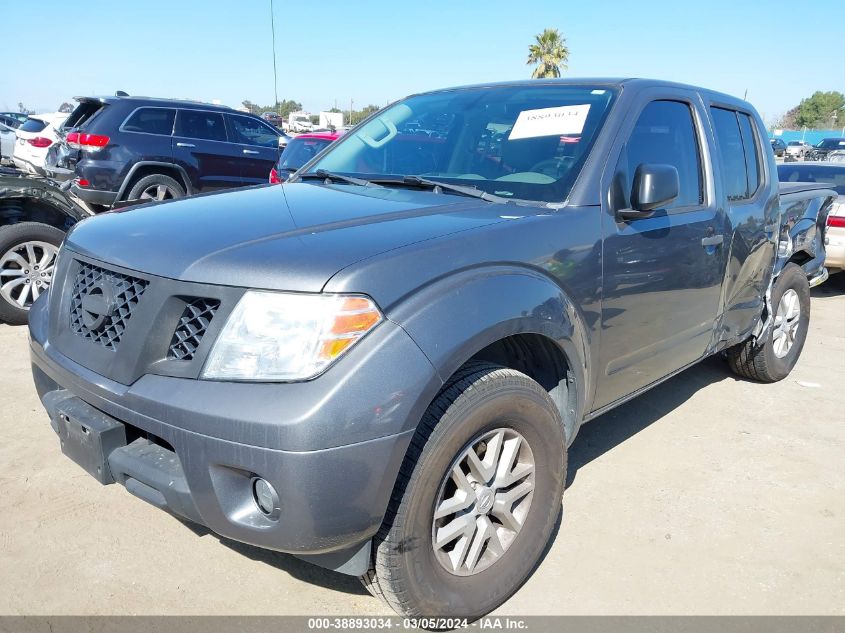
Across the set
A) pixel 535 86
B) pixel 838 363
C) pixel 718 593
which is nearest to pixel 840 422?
pixel 838 363

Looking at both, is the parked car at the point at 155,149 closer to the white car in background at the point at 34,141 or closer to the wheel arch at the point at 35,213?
the wheel arch at the point at 35,213

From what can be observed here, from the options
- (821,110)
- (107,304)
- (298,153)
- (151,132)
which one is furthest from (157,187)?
(821,110)

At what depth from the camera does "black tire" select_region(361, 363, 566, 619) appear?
2.02m

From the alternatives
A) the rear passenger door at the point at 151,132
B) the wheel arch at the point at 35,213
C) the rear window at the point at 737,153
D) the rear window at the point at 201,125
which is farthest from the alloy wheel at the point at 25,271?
the rear window at the point at 737,153

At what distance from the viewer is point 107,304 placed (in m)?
2.21

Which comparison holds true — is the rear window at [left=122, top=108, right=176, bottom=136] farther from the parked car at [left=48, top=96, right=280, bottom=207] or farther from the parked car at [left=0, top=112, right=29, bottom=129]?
the parked car at [left=0, top=112, right=29, bottom=129]

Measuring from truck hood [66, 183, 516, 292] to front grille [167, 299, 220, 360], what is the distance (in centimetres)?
8

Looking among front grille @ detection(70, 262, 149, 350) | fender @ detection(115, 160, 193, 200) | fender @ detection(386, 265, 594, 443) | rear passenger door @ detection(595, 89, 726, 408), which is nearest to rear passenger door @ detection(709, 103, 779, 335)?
rear passenger door @ detection(595, 89, 726, 408)

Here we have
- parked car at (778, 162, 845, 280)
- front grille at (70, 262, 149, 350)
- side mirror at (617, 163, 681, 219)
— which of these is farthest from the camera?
parked car at (778, 162, 845, 280)

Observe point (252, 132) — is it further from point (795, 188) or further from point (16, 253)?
point (795, 188)

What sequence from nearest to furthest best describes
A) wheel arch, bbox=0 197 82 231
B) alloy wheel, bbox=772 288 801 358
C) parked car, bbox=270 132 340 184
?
alloy wheel, bbox=772 288 801 358, wheel arch, bbox=0 197 82 231, parked car, bbox=270 132 340 184

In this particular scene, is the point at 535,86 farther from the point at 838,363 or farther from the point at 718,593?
the point at 838,363

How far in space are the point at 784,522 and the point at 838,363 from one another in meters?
3.04

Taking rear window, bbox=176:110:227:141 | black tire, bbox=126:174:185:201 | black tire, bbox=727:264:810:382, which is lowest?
black tire, bbox=727:264:810:382
